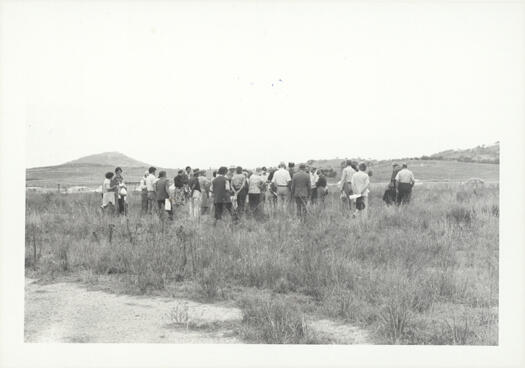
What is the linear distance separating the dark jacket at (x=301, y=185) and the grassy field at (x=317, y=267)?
43.0 inches

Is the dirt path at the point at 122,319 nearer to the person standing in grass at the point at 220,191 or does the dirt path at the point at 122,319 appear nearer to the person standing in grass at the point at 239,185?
the person standing in grass at the point at 220,191

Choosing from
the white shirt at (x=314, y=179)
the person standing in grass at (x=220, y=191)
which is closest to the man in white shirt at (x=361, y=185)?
the white shirt at (x=314, y=179)

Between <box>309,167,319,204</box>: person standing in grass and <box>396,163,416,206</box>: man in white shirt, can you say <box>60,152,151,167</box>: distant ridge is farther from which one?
<box>396,163,416,206</box>: man in white shirt

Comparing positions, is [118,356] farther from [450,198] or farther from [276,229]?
[450,198]

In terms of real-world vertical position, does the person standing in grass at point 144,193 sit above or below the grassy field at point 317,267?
above

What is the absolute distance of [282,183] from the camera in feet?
42.5

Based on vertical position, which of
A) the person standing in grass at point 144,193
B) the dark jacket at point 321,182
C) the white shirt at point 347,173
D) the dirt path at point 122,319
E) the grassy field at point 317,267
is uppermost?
the white shirt at point 347,173

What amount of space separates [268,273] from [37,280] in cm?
363

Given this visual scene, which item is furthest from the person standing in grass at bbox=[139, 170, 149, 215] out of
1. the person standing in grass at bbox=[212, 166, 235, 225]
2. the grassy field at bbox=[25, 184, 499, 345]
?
the person standing in grass at bbox=[212, 166, 235, 225]

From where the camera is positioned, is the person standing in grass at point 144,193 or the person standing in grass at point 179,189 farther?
the person standing in grass at point 144,193

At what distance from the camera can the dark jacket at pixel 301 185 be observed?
1209cm

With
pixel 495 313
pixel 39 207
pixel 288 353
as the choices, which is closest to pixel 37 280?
pixel 288 353

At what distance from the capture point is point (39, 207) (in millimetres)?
14781

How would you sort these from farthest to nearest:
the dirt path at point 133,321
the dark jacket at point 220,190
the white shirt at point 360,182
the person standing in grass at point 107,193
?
1. the person standing in grass at point 107,193
2. the white shirt at point 360,182
3. the dark jacket at point 220,190
4. the dirt path at point 133,321
